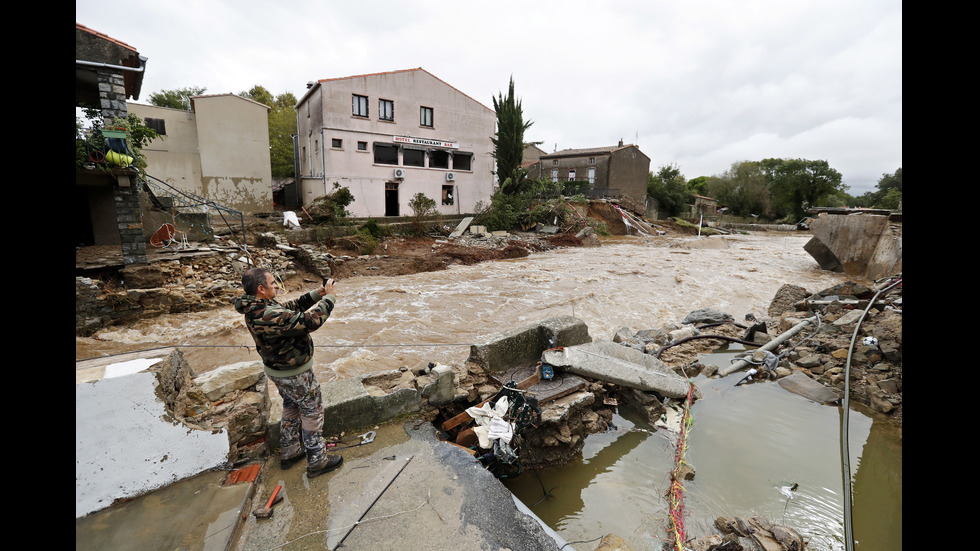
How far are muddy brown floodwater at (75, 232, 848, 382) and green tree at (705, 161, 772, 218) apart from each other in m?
33.7

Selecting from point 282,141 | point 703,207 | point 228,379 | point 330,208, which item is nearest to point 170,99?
point 282,141

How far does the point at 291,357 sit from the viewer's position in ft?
10.3

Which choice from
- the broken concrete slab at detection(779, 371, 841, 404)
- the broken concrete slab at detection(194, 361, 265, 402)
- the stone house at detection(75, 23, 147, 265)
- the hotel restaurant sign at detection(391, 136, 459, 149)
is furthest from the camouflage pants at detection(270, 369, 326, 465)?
the hotel restaurant sign at detection(391, 136, 459, 149)

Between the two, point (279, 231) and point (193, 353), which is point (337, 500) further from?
point (279, 231)

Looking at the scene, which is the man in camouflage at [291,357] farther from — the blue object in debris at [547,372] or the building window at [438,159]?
the building window at [438,159]

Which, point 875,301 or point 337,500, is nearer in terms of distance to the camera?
point 337,500

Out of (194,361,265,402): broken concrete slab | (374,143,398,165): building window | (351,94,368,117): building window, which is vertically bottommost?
(194,361,265,402): broken concrete slab

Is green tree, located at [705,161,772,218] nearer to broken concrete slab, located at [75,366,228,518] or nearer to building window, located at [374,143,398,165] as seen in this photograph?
building window, located at [374,143,398,165]

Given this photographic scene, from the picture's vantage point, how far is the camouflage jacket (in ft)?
9.83

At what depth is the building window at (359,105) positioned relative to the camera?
23500 millimetres

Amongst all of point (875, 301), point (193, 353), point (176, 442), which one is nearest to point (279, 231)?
point (193, 353)

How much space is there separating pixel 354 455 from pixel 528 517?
63.4 inches

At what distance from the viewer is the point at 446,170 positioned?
27406 millimetres

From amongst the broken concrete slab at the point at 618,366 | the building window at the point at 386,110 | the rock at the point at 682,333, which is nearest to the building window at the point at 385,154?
the building window at the point at 386,110
